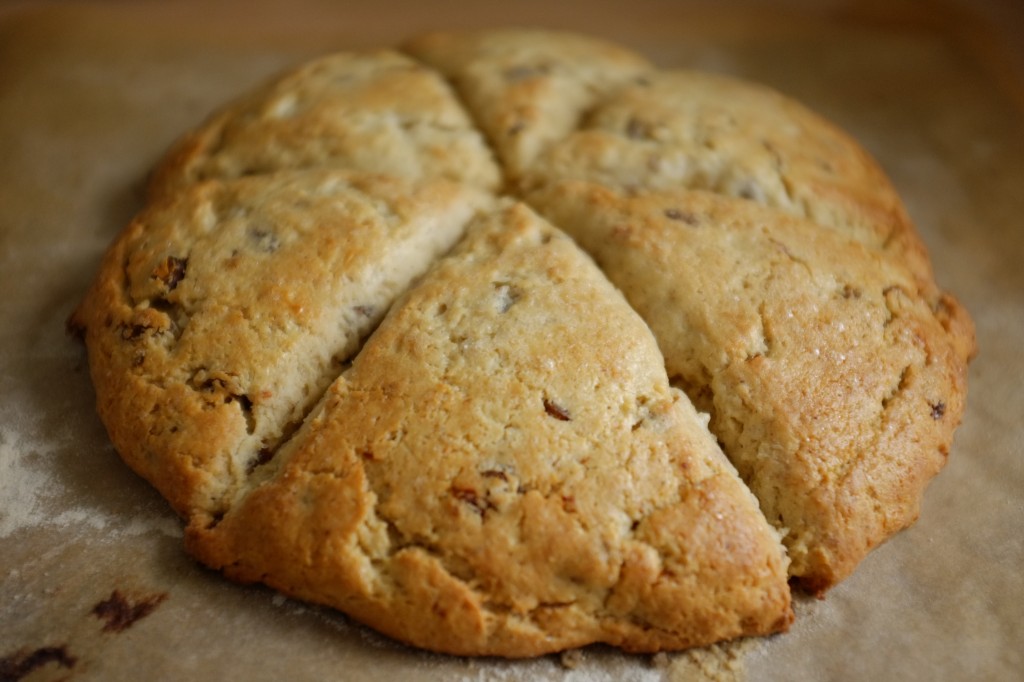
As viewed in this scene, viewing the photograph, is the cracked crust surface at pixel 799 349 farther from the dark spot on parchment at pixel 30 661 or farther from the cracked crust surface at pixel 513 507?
the dark spot on parchment at pixel 30 661

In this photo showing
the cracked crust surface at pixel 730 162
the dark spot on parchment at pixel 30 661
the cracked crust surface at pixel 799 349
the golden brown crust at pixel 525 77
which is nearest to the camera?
the dark spot on parchment at pixel 30 661

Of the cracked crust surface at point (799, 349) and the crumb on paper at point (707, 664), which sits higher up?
the cracked crust surface at point (799, 349)

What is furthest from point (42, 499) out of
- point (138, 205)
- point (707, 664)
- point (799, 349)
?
point (799, 349)

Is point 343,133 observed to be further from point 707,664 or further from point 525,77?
point 707,664

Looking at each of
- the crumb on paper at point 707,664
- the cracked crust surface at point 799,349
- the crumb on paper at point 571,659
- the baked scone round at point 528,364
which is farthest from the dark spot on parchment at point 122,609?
the cracked crust surface at point 799,349

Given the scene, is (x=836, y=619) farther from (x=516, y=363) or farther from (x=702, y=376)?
(x=516, y=363)

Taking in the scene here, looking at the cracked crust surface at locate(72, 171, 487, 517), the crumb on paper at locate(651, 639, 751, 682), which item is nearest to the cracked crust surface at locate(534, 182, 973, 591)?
the crumb on paper at locate(651, 639, 751, 682)

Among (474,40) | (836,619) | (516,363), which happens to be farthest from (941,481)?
(474,40)

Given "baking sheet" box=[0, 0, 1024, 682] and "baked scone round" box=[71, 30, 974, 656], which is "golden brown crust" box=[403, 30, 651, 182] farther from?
"baking sheet" box=[0, 0, 1024, 682]

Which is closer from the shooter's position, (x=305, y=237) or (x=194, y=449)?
(x=194, y=449)
